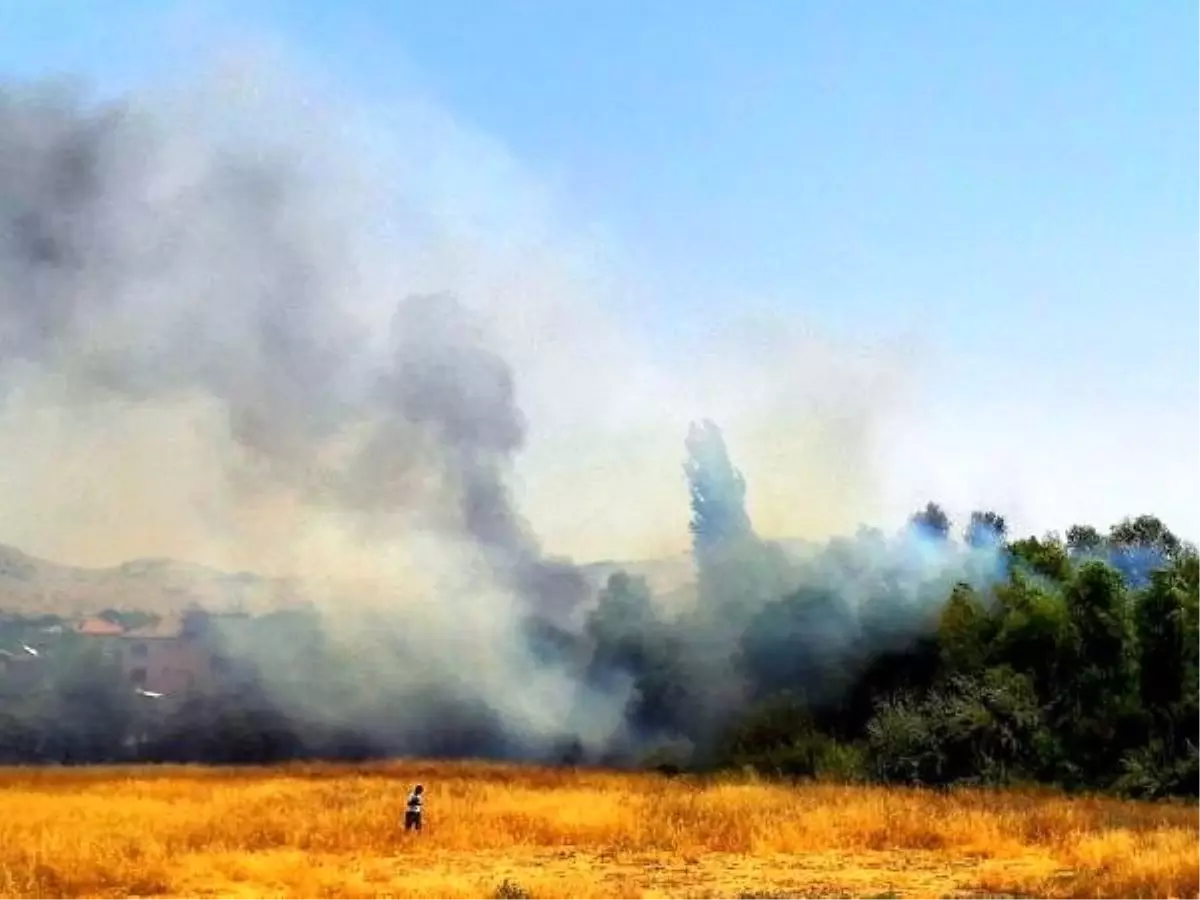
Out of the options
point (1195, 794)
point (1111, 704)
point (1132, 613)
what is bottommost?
point (1195, 794)

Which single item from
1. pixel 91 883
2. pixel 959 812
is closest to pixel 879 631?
pixel 959 812

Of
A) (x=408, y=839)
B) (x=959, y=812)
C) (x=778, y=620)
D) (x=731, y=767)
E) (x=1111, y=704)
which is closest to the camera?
(x=408, y=839)

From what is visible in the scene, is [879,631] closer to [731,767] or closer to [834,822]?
[731,767]

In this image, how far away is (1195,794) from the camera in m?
45.0

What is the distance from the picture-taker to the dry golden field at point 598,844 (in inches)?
1006

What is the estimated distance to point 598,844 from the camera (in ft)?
110

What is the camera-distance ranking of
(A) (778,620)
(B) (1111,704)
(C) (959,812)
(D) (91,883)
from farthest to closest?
1. (A) (778,620)
2. (B) (1111,704)
3. (C) (959,812)
4. (D) (91,883)

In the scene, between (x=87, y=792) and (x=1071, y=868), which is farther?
(x=87, y=792)

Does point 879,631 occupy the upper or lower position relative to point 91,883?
upper

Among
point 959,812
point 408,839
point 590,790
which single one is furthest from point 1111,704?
point 408,839

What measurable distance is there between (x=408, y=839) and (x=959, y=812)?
47.5ft

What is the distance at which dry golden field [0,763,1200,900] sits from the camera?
25.5 metres

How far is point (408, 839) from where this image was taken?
32688 mm

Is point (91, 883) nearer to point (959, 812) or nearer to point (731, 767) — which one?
point (959, 812)
